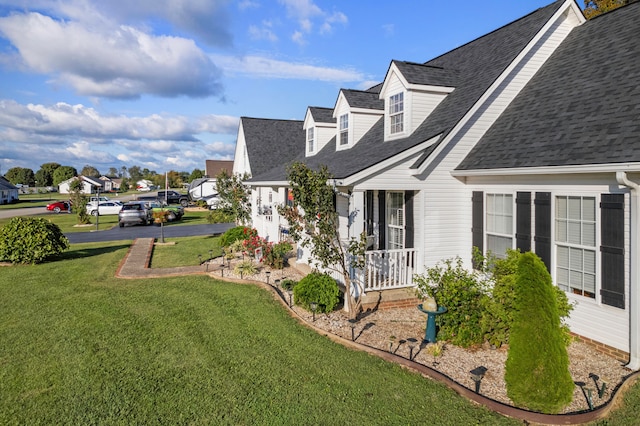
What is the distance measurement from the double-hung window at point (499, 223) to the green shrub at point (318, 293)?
361cm

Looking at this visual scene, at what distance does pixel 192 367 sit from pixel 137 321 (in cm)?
295

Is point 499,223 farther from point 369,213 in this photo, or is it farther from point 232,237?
point 232,237

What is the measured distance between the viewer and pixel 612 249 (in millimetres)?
6512

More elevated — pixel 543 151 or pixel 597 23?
pixel 597 23

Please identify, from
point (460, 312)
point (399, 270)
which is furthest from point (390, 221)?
point (460, 312)

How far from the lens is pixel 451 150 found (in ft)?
31.4

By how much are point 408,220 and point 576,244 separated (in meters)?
3.67

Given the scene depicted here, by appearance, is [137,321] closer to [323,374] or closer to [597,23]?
[323,374]

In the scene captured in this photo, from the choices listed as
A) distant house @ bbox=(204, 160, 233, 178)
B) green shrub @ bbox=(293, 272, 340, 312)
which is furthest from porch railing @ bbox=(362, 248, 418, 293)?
distant house @ bbox=(204, 160, 233, 178)

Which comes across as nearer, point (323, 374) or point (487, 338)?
point (323, 374)

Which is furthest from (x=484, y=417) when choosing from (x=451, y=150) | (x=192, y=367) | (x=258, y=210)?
(x=258, y=210)

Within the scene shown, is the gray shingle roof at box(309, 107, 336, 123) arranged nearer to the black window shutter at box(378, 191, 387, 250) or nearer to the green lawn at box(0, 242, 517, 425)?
the black window shutter at box(378, 191, 387, 250)

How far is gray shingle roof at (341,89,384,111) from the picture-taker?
45.9 ft

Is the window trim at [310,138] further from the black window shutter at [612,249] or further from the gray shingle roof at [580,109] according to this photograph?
the black window shutter at [612,249]
